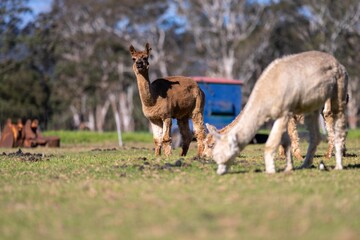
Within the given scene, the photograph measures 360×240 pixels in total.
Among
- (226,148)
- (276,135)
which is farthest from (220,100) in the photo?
(226,148)

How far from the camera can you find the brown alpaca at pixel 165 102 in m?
17.4

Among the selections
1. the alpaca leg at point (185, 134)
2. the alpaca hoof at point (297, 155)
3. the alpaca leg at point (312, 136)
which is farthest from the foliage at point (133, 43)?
the alpaca leg at point (312, 136)

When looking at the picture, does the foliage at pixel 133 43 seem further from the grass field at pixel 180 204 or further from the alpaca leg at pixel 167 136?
the grass field at pixel 180 204

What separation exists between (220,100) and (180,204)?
24.3 m

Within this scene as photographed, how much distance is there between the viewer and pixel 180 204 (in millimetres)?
8516

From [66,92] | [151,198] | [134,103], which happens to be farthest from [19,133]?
[134,103]

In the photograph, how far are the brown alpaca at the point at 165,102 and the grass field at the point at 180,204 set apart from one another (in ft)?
13.5

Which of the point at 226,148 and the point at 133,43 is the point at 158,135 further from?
the point at 133,43

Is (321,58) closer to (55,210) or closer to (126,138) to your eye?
(55,210)

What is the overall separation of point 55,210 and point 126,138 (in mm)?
30367

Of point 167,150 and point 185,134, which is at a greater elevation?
point 185,134

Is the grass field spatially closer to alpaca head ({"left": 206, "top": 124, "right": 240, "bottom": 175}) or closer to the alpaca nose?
alpaca head ({"left": 206, "top": 124, "right": 240, "bottom": 175})

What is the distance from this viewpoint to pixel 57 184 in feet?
37.0

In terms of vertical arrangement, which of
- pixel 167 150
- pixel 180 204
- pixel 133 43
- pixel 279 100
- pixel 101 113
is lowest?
pixel 180 204
